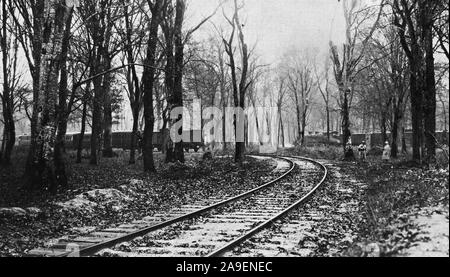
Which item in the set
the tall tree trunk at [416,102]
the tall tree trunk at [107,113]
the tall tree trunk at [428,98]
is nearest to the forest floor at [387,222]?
the tall tree trunk at [428,98]

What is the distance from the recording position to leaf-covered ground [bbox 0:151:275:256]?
8.76 metres

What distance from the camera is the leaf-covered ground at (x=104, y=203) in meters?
8.76

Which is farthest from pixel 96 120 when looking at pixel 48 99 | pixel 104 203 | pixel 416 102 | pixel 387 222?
pixel 387 222

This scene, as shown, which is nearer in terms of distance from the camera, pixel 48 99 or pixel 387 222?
pixel 387 222

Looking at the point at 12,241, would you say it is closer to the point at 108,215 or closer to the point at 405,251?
the point at 108,215

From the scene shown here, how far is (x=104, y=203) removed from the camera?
11922mm

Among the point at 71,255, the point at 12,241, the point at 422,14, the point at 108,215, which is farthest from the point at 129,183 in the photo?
the point at 422,14

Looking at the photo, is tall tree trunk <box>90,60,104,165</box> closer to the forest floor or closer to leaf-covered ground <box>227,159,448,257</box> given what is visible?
the forest floor

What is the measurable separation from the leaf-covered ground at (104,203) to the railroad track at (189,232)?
0.78 m

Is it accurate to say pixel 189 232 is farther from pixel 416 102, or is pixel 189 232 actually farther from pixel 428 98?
pixel 416 102

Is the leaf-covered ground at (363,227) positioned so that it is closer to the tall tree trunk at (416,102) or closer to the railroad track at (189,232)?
the railroad track at (189,232)

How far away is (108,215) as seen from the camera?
10.9 metres

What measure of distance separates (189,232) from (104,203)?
13.8ft

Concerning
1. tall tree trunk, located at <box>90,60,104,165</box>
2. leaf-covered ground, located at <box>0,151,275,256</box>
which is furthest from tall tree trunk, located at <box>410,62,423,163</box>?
tall tree trunk, located at <box>90,60,104,165</box>
